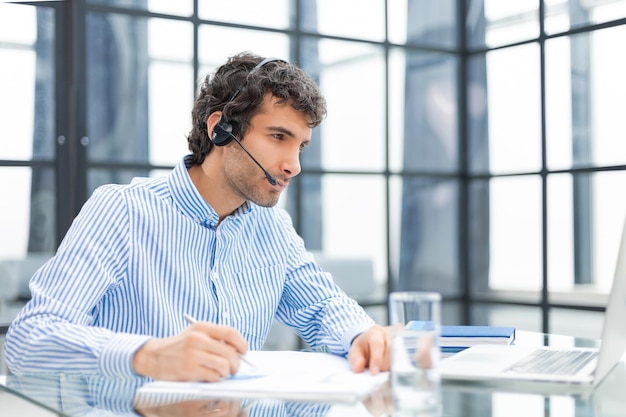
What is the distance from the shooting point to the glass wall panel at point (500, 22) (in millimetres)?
4277

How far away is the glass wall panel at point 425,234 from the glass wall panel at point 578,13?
3.44 ft

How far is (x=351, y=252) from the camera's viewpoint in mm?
4129

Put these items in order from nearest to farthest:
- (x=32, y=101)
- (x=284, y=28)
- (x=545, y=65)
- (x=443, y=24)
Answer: (x=32, y=101)
(x=284, y=28)
(x=545, y=65)
(x=443, y=24)

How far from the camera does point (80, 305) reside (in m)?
1.38

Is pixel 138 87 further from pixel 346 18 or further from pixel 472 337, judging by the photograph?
pixel 472 337

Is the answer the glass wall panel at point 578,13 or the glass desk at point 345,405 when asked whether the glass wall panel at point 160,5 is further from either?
the glass desk at point 345,405

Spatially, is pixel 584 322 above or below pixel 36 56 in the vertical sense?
below

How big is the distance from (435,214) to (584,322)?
101 cm

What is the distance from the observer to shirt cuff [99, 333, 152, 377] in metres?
1.18

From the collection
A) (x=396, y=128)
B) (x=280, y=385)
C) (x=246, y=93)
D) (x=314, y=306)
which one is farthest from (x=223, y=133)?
(x=396, y=128)

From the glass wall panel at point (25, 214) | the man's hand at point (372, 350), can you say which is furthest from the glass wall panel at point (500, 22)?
the man's hand at point (372, 350)

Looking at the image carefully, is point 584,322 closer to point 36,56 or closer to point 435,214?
point 435,214

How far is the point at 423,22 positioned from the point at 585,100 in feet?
3.26

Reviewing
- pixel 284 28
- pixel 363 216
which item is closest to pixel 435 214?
pixel 363 216
